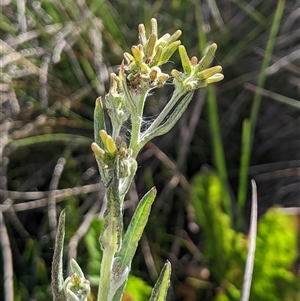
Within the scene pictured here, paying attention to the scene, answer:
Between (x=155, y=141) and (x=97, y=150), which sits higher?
(x=155, y=141)

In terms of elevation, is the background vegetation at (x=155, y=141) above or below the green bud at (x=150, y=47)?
above

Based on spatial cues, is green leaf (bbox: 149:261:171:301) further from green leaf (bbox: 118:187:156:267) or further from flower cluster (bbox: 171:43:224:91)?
flower cluster (bbox: 171:43:224:91)

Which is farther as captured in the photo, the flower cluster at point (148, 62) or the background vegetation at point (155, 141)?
the background vegetation at point (155, 141)

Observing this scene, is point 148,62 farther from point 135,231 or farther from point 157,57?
point 135,231

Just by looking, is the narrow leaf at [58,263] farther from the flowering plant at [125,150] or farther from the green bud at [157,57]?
the green bud at [157,57]

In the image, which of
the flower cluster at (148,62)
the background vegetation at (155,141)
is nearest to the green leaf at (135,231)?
the flower cluster at (148,62)

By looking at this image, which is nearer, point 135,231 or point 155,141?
point 135,231

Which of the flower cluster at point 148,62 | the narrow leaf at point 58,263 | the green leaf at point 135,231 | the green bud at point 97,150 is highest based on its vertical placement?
the flower cluster at point 148,62

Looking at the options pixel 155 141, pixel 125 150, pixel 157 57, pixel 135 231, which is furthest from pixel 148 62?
pixel 155 141
